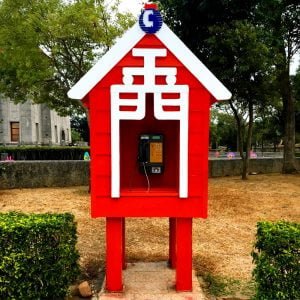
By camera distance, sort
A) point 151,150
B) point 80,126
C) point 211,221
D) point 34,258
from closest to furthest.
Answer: point 34,258 → point 151,150 → point 211,221 → point 80,126

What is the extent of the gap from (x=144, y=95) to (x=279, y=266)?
2566 millimetres

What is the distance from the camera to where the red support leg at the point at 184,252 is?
199 inches

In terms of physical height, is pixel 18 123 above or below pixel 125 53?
above

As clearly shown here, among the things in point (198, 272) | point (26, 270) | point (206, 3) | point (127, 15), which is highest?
point (206, 3)

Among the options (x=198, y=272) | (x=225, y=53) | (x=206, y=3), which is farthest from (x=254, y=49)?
(x=198, y=272)

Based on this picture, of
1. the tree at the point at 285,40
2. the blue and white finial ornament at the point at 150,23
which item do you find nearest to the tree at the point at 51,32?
the tree at the point at 285,40

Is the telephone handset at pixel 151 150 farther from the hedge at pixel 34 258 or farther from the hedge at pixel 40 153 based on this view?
the hedge at pixel 40 153

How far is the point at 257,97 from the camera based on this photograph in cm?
1634

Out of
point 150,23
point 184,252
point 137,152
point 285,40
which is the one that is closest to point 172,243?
point 184,252

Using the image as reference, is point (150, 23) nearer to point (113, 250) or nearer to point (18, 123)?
point (113, 250)

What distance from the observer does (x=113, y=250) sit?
16.6 feet

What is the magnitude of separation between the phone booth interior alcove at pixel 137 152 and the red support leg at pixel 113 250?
3.21 ft

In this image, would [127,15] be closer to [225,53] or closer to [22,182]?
[225,53]

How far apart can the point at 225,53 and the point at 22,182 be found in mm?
9437
